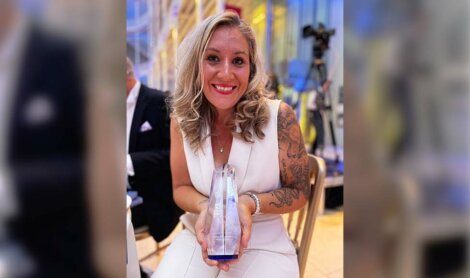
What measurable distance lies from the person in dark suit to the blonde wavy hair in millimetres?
421

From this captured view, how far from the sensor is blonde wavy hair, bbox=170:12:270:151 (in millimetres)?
849

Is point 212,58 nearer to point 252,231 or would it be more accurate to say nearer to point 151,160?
point 252,231

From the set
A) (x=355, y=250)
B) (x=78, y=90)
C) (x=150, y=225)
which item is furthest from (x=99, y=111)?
(x=150, y=225)

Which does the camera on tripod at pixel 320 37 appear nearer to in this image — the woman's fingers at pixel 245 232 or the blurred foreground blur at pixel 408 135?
the woman's fingers at pixel 245 232

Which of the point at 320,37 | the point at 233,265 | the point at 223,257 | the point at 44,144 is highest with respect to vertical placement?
the point at 320,37

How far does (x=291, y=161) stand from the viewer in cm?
88

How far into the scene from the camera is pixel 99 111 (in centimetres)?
24

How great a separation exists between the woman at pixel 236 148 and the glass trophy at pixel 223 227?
0.20m

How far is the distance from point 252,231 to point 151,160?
0.62m

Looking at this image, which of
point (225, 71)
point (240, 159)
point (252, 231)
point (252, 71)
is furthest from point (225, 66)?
point (252, 231)

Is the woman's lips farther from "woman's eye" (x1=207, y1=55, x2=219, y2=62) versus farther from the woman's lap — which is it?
the woman's lap

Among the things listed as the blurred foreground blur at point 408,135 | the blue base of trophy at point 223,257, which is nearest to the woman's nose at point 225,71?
the blue base of trophy at point 223,257

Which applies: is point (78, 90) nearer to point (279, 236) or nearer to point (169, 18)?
point (279, 236)

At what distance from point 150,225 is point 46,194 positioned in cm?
120
